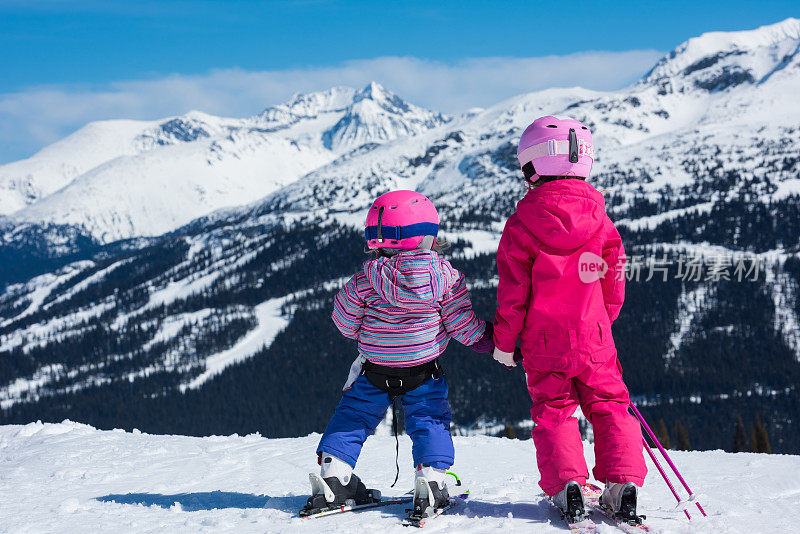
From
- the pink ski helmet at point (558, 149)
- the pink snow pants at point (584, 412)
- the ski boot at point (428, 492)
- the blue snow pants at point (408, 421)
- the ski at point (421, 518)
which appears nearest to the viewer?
the pink snow pants at point (584, 412)

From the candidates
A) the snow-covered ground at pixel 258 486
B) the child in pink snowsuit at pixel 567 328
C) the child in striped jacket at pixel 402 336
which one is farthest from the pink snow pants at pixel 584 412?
the child in striped jacket at pixel 402 336

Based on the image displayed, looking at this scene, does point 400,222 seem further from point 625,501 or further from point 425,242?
point 625,501

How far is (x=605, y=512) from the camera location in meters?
4.79

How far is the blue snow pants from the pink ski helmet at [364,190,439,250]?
50.0 inches

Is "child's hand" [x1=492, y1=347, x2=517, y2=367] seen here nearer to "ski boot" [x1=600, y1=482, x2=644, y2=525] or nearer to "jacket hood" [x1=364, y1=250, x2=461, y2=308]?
"jacket hood" [x1=364, y1=250, x2=461, y2=308]

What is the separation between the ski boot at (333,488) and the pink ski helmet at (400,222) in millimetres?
1974

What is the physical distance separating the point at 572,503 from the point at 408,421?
1539 mm

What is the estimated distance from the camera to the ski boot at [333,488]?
5309mm

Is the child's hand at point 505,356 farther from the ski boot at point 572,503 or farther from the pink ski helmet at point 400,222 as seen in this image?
the pink ski helmet at point 400,222

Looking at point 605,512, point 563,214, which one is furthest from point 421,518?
point 563,214

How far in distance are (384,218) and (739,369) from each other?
151021 millimetres

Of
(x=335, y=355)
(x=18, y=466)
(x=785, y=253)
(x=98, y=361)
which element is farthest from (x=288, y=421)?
(x=785, y=253)

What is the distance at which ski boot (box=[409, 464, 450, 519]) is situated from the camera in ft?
16.3

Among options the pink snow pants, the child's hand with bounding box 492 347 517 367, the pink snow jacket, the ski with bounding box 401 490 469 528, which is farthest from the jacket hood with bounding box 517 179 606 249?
the ski with bounding box 401 490 469 528
